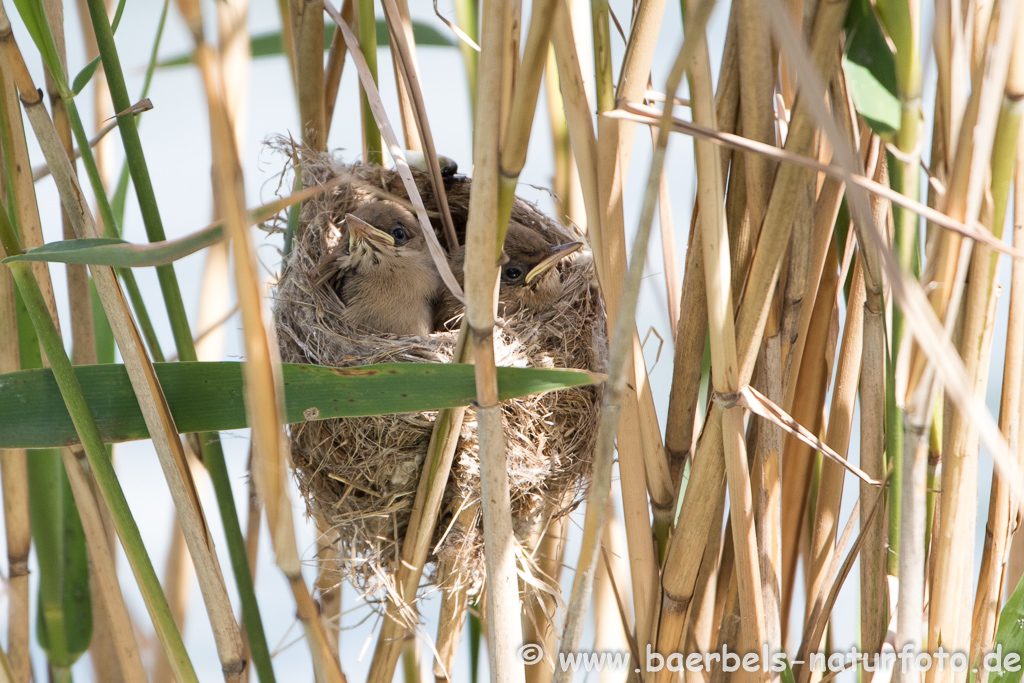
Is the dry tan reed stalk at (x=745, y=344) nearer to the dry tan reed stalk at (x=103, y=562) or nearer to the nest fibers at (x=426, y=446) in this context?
the nest fibers at (x=426, y=446)

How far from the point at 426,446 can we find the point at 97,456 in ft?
1.13

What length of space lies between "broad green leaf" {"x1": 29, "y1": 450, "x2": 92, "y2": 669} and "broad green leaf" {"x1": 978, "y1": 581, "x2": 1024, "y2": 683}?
78 cm

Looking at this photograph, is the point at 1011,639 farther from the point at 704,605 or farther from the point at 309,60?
the point at 309,60

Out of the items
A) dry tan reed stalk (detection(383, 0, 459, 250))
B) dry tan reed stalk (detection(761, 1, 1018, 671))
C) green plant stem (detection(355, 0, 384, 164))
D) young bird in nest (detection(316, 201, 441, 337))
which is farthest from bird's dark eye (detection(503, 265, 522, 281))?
dry tan reed stalk (detection(761, 1, 1018, 671))

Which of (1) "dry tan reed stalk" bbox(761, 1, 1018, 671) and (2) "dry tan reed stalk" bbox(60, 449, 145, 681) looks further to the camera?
(2) "dry tan reed stalk" bbox(60, 449, 145, 681)

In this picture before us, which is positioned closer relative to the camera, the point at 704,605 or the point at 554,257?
the point at 704,605

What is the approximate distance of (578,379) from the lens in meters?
0.46

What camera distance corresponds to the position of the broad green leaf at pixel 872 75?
0.44 m

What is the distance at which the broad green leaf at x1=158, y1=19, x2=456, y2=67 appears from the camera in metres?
0.90

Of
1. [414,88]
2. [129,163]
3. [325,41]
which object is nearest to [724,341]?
[414,88]

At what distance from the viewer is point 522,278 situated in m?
1.12

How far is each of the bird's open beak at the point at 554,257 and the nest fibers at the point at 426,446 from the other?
0.05 feet

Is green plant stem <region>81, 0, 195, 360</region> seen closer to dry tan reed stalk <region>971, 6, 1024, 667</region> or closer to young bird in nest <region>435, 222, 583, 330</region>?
young bird in nest <region>435, 222, 583, 330</region>

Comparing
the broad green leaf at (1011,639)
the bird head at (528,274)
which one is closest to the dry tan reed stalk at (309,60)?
the bird head at (528,274)
